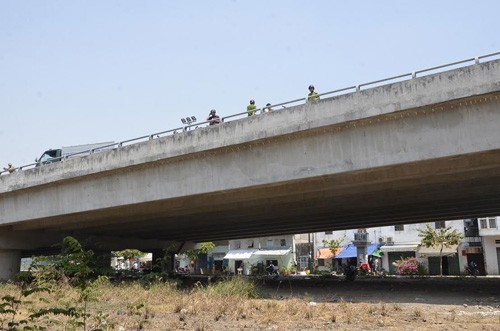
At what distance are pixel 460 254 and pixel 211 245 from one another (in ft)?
103

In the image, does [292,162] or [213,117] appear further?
[213,117]

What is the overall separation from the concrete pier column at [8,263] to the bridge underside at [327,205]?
2056 millimetres

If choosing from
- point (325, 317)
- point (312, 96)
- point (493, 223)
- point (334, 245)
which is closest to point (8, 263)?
point (312, 96)

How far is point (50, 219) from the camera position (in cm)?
2508

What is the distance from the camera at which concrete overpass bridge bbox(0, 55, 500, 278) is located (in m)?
14.9

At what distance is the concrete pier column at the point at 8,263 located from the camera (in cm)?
2895

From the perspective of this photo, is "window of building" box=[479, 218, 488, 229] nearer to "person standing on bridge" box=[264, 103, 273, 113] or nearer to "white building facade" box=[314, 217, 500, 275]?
"white building facade" box=[314, 217, 500, 275]

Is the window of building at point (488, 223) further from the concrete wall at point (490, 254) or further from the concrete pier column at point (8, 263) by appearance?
the concrete pier column at point (8, 263)

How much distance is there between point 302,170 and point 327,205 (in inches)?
313

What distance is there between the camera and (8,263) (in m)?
29.2

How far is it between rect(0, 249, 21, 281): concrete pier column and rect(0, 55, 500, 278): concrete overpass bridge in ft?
0.31

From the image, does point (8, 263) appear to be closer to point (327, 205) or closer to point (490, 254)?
point (327, 205)

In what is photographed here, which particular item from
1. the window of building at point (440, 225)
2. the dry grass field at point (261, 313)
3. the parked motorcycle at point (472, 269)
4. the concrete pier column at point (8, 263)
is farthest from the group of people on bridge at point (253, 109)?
the window of building at point (440, 225)

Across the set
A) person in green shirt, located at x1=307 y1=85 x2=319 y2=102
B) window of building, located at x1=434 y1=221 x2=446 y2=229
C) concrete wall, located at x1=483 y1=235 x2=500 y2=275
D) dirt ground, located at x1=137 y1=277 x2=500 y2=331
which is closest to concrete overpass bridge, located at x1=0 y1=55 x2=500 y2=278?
person in green shirt, located at x1=307 y1=85 x2=319 y2=102
